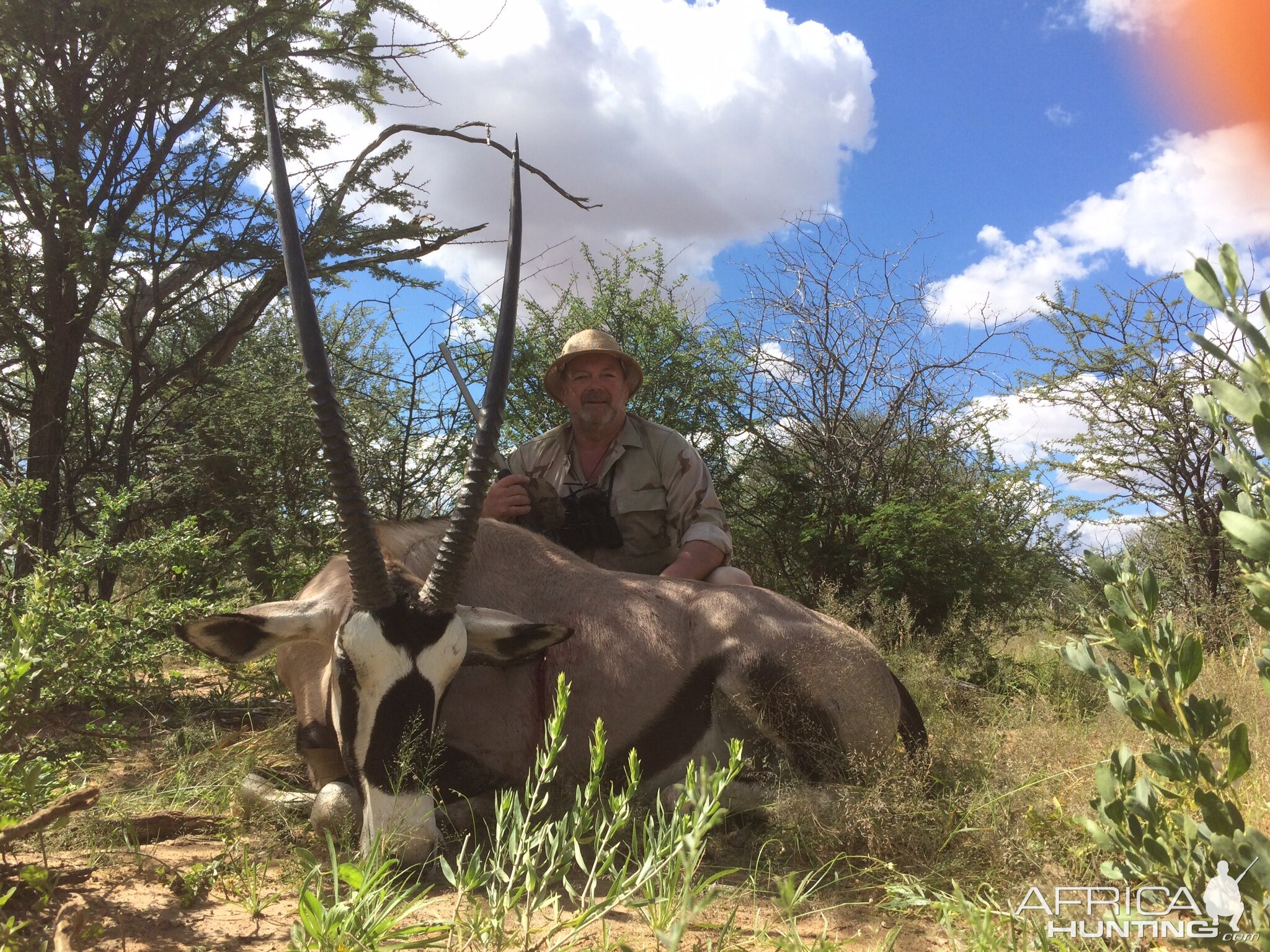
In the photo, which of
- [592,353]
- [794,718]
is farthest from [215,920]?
[592,353]

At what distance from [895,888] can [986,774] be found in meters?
1.41

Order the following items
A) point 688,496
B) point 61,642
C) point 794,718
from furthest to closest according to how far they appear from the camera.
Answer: point 688,496 < point 794,718 < point 61,642

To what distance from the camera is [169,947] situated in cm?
224

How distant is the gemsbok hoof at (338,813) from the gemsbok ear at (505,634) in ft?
2.43

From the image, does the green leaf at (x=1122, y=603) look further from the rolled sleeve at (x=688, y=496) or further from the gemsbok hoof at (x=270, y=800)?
the rolled sleeve at (x=688, y=496)

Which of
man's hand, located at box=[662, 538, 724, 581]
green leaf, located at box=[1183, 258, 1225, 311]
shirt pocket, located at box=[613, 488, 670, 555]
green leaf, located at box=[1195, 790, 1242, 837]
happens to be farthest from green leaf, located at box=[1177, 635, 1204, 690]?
shirt pocket, located at box=[613, 488, 670, 555]

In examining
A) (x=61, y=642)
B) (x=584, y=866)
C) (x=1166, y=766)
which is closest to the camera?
(x=1166, y=766)

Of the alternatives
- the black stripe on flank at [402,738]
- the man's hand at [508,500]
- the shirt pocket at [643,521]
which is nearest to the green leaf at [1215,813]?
the black stripe on flank at [402,738]

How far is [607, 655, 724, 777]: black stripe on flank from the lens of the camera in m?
3.75

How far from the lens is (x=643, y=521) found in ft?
19.4

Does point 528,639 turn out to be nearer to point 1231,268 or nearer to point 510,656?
point 510,656

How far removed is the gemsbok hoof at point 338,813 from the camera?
309 centimetres

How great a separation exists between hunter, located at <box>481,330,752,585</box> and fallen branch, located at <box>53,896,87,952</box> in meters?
2.96

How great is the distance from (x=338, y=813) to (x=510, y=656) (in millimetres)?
884
